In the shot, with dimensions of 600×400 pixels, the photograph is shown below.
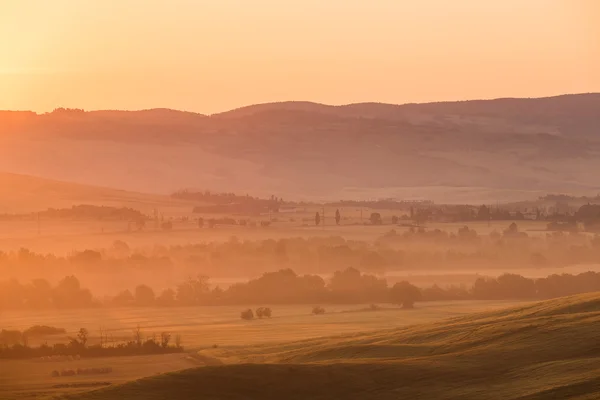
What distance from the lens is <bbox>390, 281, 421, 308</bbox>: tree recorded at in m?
151

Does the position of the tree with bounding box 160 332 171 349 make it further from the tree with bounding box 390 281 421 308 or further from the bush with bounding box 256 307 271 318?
the tree with bounding box 390 281 421 308

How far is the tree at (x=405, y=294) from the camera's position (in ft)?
494

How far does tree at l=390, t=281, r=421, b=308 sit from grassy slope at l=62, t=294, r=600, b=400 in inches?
2394

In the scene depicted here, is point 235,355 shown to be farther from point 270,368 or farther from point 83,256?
point 83,256

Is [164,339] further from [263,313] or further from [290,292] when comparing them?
[290,292]

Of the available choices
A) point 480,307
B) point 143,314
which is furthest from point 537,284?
point 143,314

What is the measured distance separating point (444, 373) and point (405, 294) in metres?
75.9

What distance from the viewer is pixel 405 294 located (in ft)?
502

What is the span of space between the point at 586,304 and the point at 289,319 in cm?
4950

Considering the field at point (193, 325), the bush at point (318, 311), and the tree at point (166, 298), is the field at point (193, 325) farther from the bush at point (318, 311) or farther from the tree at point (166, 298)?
the tree at point (166, 298)

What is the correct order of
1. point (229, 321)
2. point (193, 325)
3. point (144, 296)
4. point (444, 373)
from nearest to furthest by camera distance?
point (444, 373) → point (193, 325) → point (229, 321) → point (144, 296)

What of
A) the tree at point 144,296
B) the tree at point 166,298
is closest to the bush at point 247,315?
the tree at point 166,298

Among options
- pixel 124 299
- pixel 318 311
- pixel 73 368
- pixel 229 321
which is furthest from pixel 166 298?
pixel 73 368

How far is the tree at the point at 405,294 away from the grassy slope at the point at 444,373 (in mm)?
60820
